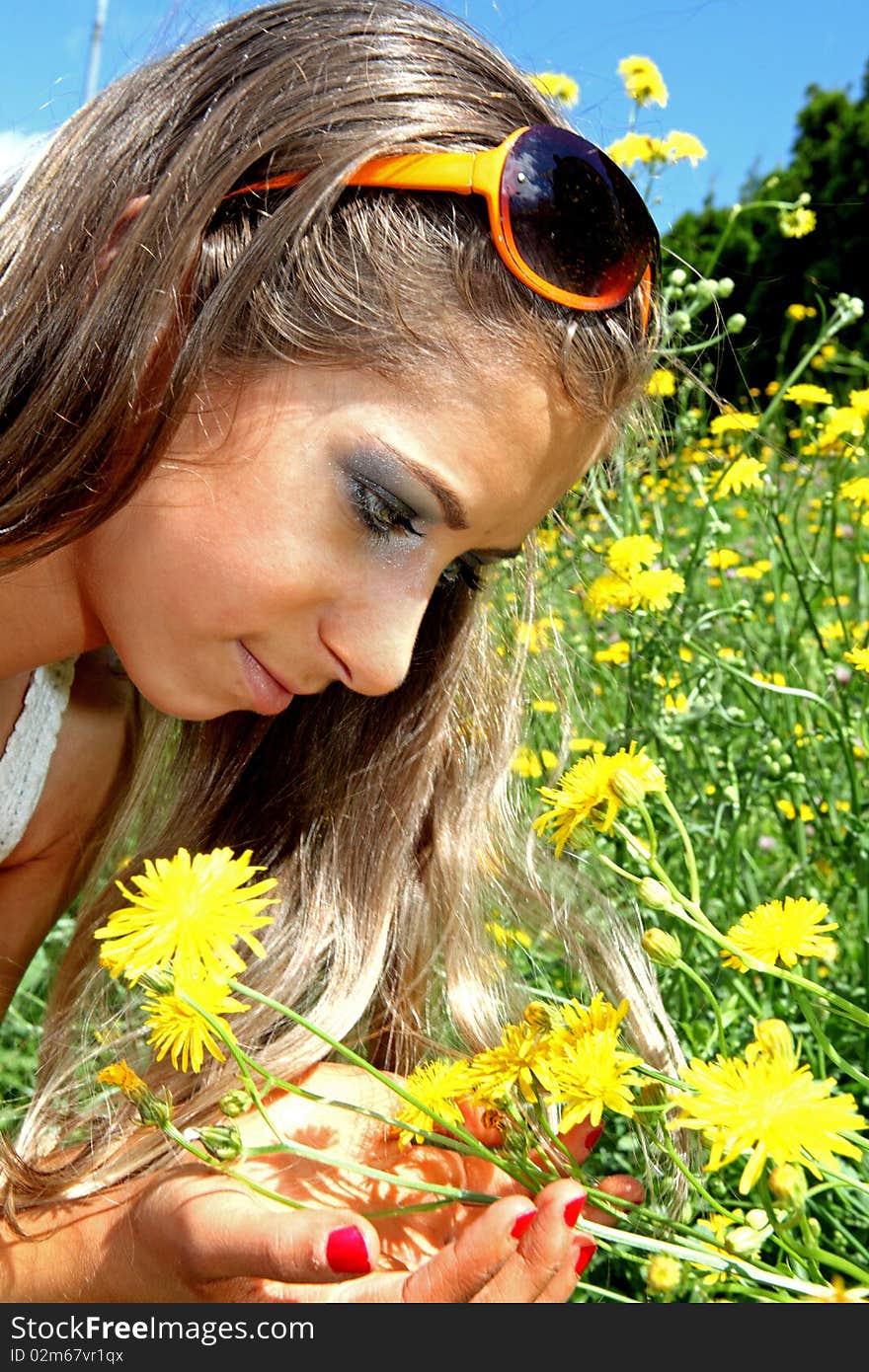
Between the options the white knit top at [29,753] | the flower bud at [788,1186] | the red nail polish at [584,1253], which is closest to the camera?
the flower bud at [788,1186]

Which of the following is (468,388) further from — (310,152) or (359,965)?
(359,965)

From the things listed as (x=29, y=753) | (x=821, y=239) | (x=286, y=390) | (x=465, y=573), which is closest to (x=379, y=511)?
(x=286, y=390)

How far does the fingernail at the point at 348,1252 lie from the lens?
2.13ft

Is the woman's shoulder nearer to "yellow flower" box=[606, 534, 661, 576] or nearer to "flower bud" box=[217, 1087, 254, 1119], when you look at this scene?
"yellow flower" box=[606, 534, 661, 576]

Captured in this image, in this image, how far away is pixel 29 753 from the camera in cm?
129

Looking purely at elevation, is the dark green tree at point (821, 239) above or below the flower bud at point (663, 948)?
above

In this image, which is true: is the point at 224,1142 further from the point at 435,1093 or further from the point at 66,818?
the point at 66,818

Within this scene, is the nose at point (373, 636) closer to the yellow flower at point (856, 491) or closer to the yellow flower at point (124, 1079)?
the yellow flower at point (124, 1079)

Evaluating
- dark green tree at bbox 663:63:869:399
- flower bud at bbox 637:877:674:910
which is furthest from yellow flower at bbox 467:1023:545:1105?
dark green tree at bbox 663:63:869:399

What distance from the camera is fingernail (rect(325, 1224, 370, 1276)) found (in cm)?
65

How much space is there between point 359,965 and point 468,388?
0.54 metres

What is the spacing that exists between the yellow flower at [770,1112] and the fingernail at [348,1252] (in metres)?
0.20

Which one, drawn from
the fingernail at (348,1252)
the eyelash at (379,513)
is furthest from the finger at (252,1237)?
the eyelash at (379,513)

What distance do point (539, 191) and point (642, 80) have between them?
0.93 metres
